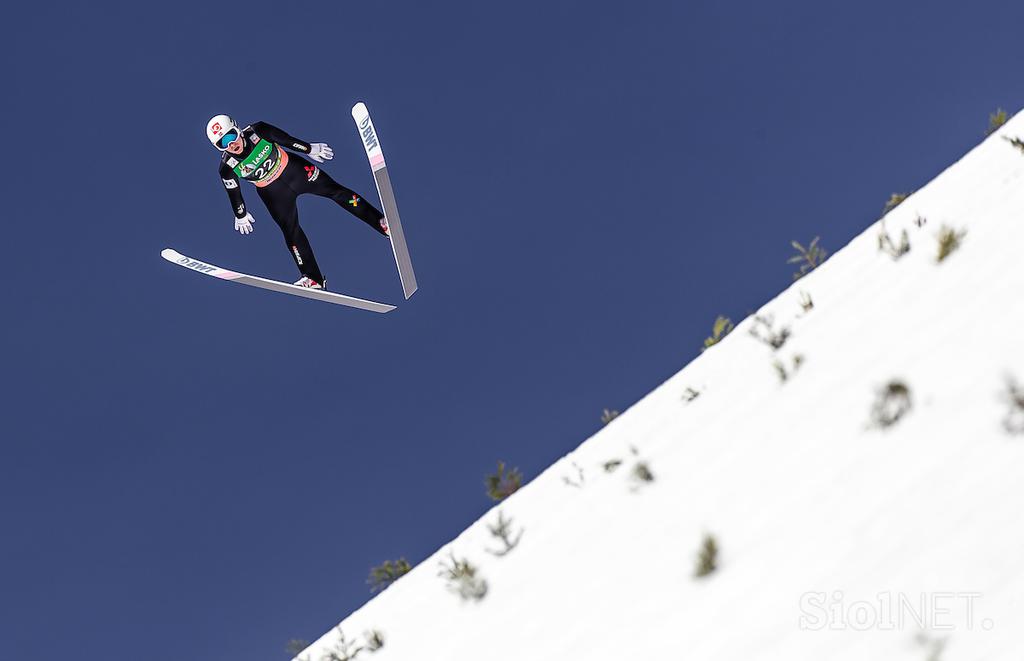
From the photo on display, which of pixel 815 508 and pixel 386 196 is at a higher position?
pixel 386 196

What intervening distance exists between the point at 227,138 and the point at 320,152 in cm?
134

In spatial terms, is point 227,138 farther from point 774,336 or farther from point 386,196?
point 774,336

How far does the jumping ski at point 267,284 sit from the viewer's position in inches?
521

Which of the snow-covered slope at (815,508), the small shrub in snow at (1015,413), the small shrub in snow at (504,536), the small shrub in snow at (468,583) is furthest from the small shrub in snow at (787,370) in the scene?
the small shrub in snow at (468,583)

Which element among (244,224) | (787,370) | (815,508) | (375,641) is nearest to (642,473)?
(787,370)

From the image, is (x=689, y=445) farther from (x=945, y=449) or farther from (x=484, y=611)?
(x=945, y=449)

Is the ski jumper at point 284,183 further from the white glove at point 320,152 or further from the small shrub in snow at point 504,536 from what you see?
the small shrub in snow at point 504,536

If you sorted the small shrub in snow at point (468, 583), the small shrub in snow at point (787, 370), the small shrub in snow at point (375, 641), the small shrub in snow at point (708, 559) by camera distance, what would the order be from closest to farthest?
the small shrub in snow at point (708, 559) → the small shrub in snow at point (787, 370) → the small shrub in snow at point (468, 583) → the small shrub in snow at point (375, 641)

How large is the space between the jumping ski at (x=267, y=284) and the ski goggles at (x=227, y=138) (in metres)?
2.18

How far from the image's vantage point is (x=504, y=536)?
5.20 meters

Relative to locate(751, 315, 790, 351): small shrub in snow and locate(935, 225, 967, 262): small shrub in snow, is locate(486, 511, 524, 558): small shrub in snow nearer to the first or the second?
locate(751, 315, 790, 351): small shrub in snow

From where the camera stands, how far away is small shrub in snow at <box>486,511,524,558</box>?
16.8 ft

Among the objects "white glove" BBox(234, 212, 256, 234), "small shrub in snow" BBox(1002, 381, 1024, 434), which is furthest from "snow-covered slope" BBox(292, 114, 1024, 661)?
"white glove" BBox(234, 212, 256, 234)

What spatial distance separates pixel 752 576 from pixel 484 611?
1825mm
